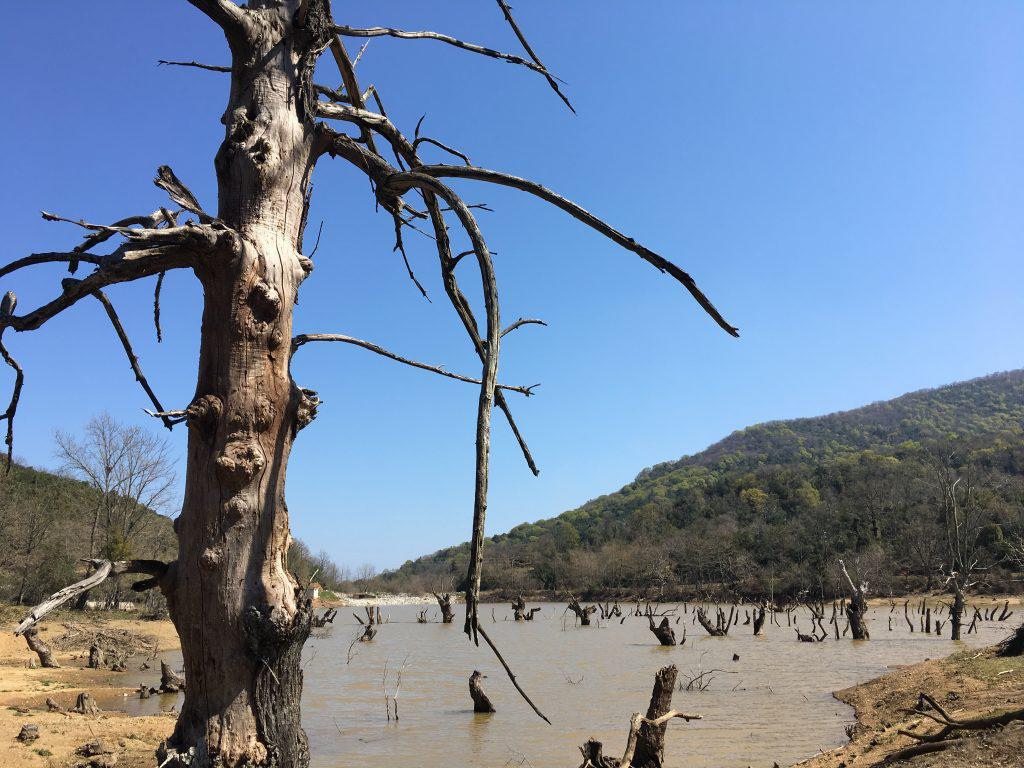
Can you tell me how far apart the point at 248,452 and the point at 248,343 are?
290mm

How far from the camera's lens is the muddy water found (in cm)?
1045

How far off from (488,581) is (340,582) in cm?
3234

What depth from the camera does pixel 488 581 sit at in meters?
70.8

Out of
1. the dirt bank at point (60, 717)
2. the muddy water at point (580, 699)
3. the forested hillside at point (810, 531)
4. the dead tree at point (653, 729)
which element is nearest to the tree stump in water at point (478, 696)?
the muddy water at point (580, 699)

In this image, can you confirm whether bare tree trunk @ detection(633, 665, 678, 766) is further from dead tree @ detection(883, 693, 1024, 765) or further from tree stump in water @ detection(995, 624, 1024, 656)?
tree stump in water @ detection(995, 624, 1024, 656)

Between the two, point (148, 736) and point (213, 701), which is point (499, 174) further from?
point (148, 736)

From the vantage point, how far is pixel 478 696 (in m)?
14.1

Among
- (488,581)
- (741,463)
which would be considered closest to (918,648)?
(488,581)

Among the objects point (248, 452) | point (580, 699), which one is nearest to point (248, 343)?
point (248, 452)

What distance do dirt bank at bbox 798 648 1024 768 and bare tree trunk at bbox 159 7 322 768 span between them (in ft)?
16.3

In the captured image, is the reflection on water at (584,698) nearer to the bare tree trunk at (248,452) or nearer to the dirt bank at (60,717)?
the dirt bank at (60,717)

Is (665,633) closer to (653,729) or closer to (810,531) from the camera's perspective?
(653,729)

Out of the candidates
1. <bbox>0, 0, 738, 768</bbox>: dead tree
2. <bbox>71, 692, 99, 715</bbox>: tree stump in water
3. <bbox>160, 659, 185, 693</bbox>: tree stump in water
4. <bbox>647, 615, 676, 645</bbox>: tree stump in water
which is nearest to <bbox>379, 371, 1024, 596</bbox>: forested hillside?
<bbox>647, 615, 676, 645</bbox>: tree stump in water

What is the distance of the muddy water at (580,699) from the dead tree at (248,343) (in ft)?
29.7
